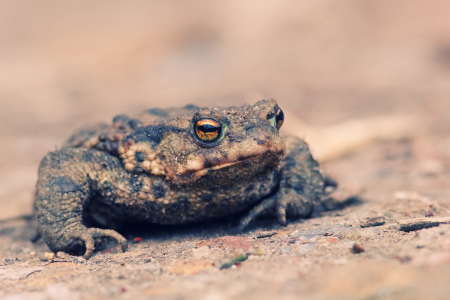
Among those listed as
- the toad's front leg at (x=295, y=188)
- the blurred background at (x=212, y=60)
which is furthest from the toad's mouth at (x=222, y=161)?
the blurred background at (x=212, y=60)

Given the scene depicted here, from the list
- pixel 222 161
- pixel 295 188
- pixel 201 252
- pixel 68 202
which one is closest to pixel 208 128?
pixel 222 161

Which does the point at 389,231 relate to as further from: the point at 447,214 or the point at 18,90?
the point at 18,90

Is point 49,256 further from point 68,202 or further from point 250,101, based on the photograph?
point 250,101

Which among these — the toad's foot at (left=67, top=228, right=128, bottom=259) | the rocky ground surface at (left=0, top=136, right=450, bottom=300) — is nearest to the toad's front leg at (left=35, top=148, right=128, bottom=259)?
the toad's foot at (left=67, top=228, right=128, bottom=259)

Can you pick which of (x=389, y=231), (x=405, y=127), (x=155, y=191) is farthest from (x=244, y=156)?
(x=405, y=127)

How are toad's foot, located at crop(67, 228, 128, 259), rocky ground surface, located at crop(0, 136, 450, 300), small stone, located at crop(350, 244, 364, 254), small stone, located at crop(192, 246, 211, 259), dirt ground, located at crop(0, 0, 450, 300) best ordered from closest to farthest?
rocky ground surface, located at crop(0, 136, 450, 300) → dirt ground, located at crop(0, 0, 450, 300) → small stone, located at crop(350, 244, 364, 254) → small stone, located at crop(192, 246, 211, 259) → toad's foot, located at crop(67, 228, 128, 259)

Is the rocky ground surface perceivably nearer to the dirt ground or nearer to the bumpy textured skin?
the dirt ground

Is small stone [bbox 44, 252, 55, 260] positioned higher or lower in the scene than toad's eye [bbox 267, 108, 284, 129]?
lower
